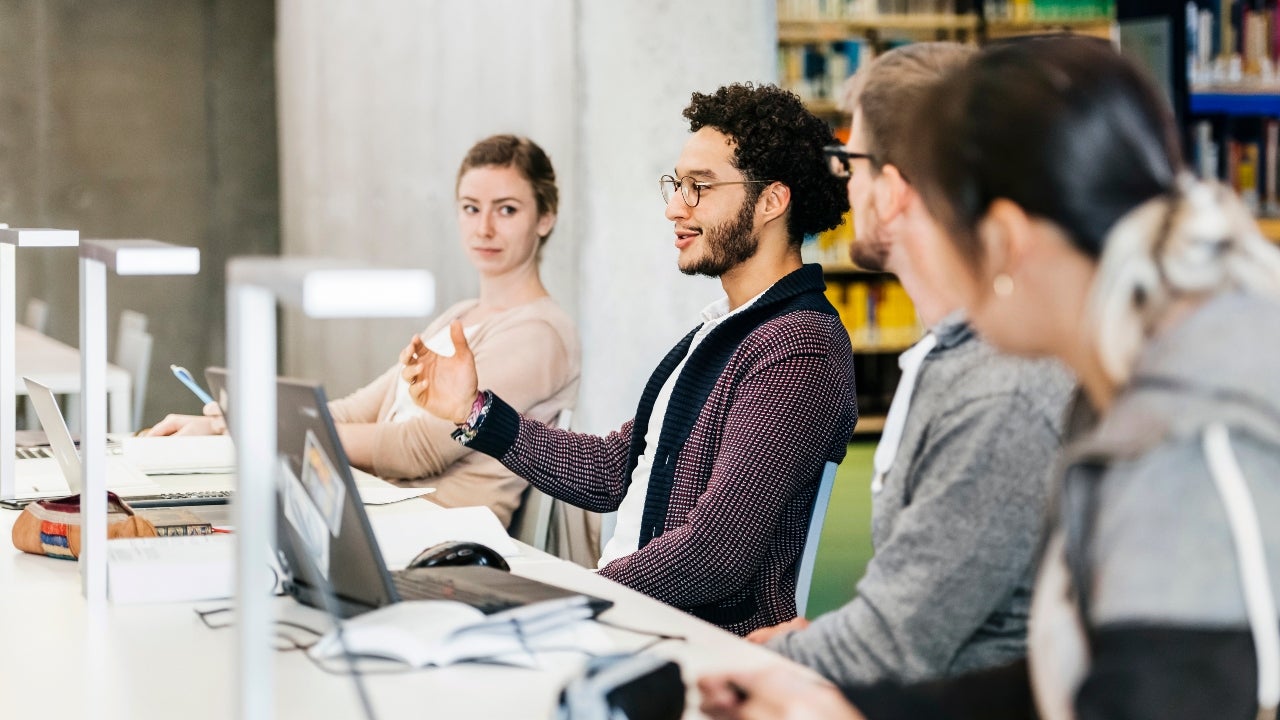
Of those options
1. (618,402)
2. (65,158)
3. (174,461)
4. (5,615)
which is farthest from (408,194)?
(5,615)

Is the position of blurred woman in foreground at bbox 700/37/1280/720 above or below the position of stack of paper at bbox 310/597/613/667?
above

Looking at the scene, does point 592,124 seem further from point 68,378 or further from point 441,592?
point 441,592

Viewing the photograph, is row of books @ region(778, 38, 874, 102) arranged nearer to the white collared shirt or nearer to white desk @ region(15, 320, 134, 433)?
white desk @ region(15, 320, 134, 433)

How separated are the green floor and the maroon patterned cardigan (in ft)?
4.27

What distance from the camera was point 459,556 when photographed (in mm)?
1806

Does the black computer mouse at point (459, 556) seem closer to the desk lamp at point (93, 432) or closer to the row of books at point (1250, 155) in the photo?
the desk lamp at point (93, 432)

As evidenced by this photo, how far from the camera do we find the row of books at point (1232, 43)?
446 cm

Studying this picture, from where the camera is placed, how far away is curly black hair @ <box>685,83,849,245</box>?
237 cm

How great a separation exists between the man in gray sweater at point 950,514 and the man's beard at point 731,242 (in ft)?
2.84

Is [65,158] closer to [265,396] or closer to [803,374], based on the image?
[803,374]

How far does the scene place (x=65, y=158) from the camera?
6938 mm

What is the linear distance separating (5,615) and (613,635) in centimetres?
75

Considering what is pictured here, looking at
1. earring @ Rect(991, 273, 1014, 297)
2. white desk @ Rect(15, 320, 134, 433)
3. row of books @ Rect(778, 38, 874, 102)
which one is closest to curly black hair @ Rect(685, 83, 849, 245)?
earring @ Rect(991, 273, 1014, 297)

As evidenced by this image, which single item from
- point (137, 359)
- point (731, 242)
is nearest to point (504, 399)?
point (731, 242)
